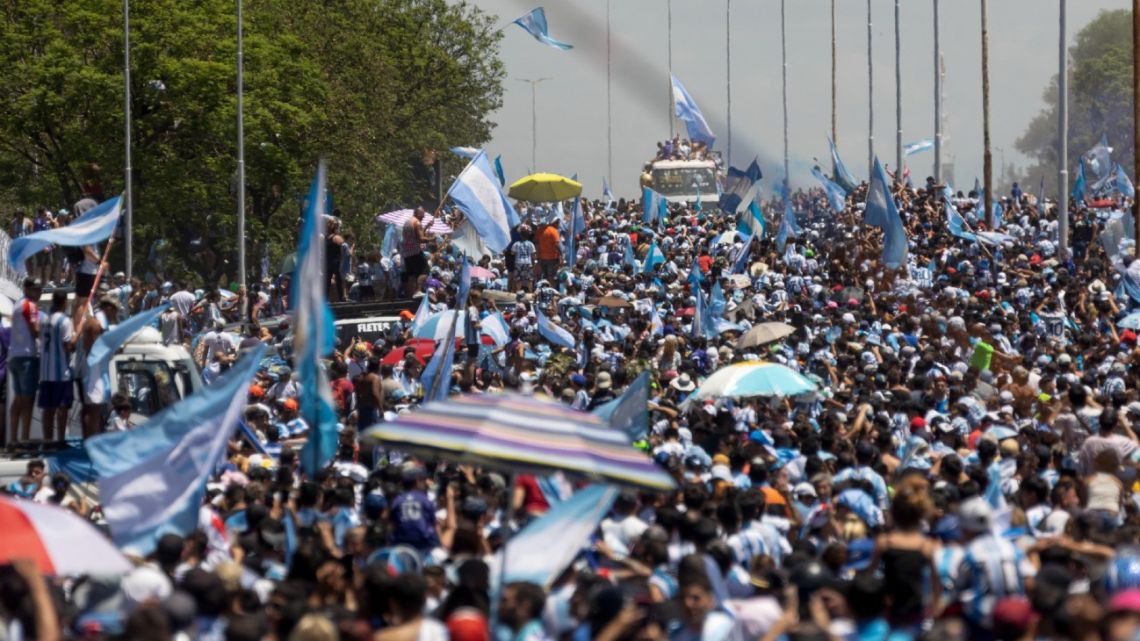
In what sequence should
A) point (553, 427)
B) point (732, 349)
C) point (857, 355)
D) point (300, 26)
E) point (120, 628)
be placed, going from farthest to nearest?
point (300, 26), point (732, 349), point (857, 355), point (553, 427), point (120, 628)

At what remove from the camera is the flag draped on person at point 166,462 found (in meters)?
11.1

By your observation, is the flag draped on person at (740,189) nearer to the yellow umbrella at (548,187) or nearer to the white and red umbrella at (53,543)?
the yellow umbrella at (548,187)

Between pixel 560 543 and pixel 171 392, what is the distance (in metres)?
8.27

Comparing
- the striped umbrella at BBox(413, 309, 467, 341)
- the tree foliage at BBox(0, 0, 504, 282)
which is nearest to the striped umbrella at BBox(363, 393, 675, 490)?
the striped umbrella at BBox(413, 309, 467, 341)

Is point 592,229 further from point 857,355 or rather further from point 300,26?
point 857,355

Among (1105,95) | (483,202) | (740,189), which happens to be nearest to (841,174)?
(740,189)

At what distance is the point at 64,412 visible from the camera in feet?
52.9

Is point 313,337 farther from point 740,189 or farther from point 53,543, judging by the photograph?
point 740,189

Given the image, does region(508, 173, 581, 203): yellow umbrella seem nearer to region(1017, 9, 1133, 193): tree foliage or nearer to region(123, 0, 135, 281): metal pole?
region(123, 0, 135, 281): metal pole

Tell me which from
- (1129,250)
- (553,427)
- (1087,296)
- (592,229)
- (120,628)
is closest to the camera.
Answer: (120,628)

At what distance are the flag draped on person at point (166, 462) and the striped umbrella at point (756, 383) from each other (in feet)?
19.7

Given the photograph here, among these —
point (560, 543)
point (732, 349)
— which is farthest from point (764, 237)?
point (560, 543)

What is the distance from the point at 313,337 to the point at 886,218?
18855 mm

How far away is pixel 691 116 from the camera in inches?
2157
